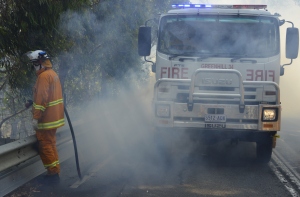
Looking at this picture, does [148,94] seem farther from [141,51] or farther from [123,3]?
[141,51]

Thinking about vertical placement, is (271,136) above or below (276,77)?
below

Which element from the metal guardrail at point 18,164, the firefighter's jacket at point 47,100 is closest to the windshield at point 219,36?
the firefighter's jacket at point 47,100

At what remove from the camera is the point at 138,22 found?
1605cm

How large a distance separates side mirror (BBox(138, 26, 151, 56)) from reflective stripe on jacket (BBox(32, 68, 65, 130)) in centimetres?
258

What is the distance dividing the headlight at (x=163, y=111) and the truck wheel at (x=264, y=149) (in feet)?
5.39

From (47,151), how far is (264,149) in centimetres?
392

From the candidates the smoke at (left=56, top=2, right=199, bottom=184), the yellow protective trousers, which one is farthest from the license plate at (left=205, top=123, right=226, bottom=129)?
the yellow protective trousers

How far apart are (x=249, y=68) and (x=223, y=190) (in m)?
2.72

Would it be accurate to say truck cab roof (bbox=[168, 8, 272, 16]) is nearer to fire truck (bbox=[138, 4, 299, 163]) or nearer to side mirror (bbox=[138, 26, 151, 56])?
fire truck (bbox=[138, 4, 299, 163])

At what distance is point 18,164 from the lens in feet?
23.2

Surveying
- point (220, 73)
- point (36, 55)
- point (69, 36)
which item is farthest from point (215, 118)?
point (69, 36)

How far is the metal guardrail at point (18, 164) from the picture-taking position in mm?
6609

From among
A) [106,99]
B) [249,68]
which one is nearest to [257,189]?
[249,68]

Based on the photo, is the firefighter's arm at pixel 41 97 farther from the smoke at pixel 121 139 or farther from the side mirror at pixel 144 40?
the side mirror at pixel 144 40
